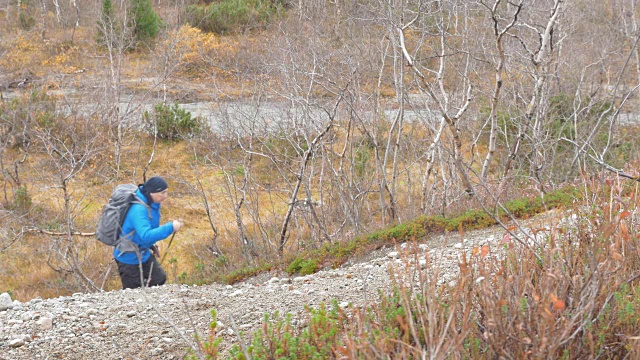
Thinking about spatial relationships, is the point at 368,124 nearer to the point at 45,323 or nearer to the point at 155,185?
the point at 155,185

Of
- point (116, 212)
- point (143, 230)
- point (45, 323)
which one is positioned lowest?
point (45, 323)

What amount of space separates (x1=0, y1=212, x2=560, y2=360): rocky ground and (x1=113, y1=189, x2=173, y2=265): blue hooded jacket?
349 mm

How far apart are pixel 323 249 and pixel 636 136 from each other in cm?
901

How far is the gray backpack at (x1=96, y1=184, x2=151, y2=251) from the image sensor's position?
499 cm

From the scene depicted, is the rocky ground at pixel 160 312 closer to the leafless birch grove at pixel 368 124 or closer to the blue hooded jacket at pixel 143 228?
the blue hooded jacket at pixel 143 228

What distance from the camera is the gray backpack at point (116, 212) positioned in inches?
197

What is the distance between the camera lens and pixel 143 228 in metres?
4.94

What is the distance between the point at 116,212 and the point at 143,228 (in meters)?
0.27

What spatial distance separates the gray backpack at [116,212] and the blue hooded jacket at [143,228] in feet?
0.14

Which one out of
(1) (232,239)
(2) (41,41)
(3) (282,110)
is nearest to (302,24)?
(3) (282,110)

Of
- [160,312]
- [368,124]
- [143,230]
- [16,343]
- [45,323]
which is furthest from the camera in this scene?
[368,124]

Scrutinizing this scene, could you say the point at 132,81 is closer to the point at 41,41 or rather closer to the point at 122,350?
the point at 41,41

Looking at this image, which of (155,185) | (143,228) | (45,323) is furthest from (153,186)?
(45,323)

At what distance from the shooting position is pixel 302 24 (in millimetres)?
10305
